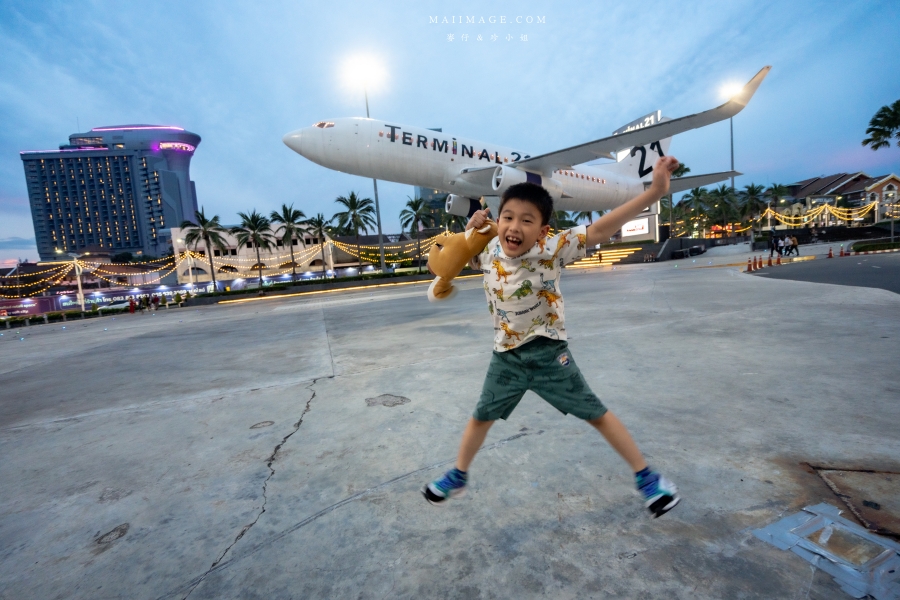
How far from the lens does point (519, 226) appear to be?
183cm

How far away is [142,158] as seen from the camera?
160m

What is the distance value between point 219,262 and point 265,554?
65650mm

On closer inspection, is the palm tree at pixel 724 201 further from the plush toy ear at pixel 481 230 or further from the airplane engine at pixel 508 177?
the plush toy ear at pixel 481 230

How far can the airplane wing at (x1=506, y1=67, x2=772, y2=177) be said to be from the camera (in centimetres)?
1064

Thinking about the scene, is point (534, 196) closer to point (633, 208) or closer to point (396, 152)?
point (633, 208)

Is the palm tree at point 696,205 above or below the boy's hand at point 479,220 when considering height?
above

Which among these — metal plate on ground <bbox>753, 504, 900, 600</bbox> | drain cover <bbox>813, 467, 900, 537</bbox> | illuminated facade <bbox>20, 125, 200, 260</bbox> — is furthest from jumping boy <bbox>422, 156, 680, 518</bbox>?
illuminated facade <bbox>20, 125, 200, 260</bbox>

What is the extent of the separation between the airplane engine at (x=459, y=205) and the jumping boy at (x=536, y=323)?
14.8m

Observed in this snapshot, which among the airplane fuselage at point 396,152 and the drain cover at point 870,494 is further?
the airplane fuselage at point 396,152

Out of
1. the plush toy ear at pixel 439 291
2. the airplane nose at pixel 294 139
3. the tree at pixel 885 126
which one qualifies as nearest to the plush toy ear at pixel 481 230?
the plush toy ear at pixel 439 291

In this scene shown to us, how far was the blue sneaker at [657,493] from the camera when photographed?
1773mm

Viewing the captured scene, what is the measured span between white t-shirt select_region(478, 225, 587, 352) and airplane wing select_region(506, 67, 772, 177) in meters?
9.64

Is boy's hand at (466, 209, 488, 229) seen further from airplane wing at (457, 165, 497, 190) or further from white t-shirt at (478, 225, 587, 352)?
airplane wing at (457, 165, 497, 190)

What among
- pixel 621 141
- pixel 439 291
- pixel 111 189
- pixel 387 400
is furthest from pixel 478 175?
pixel 111 189
